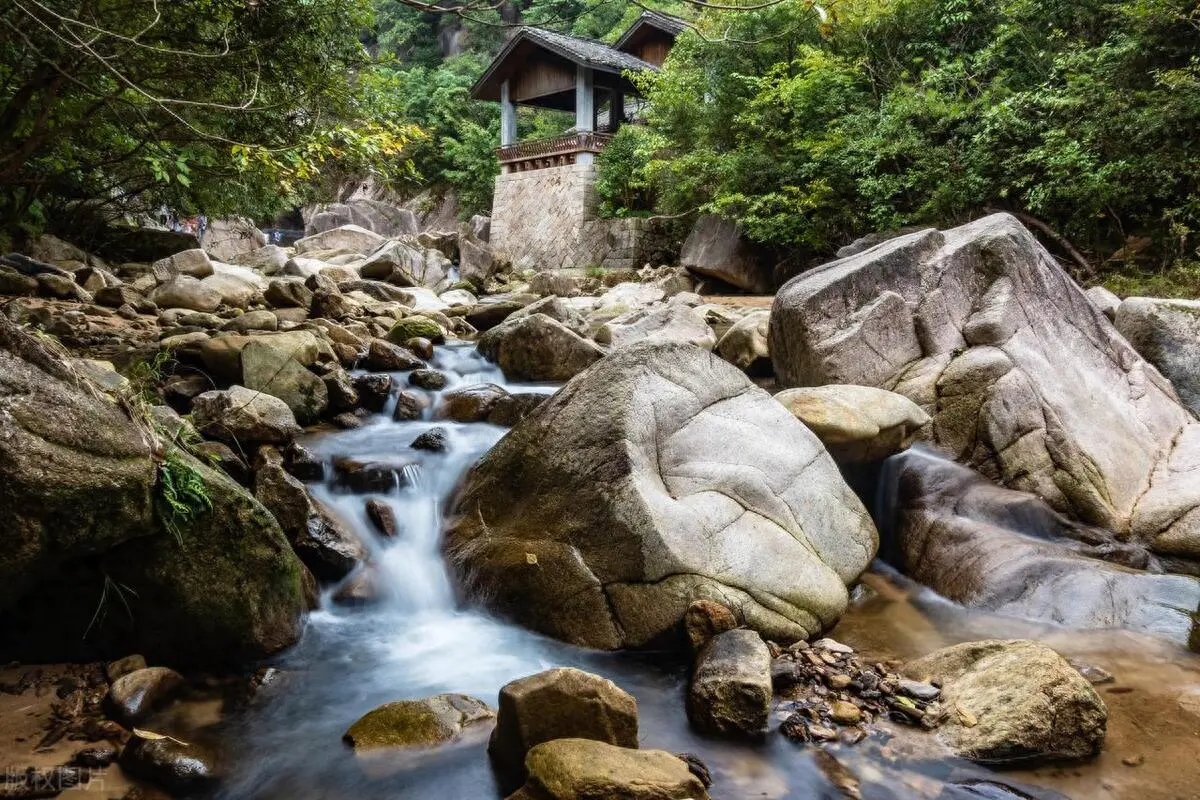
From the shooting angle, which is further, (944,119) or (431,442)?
(944,119)

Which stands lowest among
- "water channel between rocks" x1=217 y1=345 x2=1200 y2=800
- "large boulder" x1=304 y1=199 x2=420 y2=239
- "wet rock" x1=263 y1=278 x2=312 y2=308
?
"water channel between rocks" x1=217 y1=345 x2=1200 y2=800

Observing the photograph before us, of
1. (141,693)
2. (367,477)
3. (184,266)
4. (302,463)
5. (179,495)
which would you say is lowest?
(141,693)

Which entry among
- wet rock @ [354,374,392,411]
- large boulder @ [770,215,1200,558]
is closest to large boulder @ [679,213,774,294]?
large boulder @ [770,215,1200,558]

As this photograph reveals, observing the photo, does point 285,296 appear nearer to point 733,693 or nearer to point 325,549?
point 325,549

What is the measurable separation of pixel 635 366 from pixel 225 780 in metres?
3.49

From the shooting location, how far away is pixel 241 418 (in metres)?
6.12

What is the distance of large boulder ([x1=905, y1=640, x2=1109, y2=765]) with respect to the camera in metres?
3.52

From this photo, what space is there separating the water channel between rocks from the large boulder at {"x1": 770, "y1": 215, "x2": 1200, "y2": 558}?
1753 millimetres

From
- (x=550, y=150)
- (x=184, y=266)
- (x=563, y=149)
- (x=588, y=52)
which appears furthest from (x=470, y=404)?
(x=588, y=52)

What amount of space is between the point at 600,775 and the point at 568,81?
2570 centimetres

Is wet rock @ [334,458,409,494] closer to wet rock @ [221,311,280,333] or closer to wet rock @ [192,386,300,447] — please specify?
wet rock @ [192,386,300,447]

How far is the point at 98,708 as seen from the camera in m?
3.68

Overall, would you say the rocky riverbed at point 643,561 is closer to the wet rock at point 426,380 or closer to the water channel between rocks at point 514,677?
the water channel between rocks at point 514,677

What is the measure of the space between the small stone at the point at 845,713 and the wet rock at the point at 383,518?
3.56 metres
